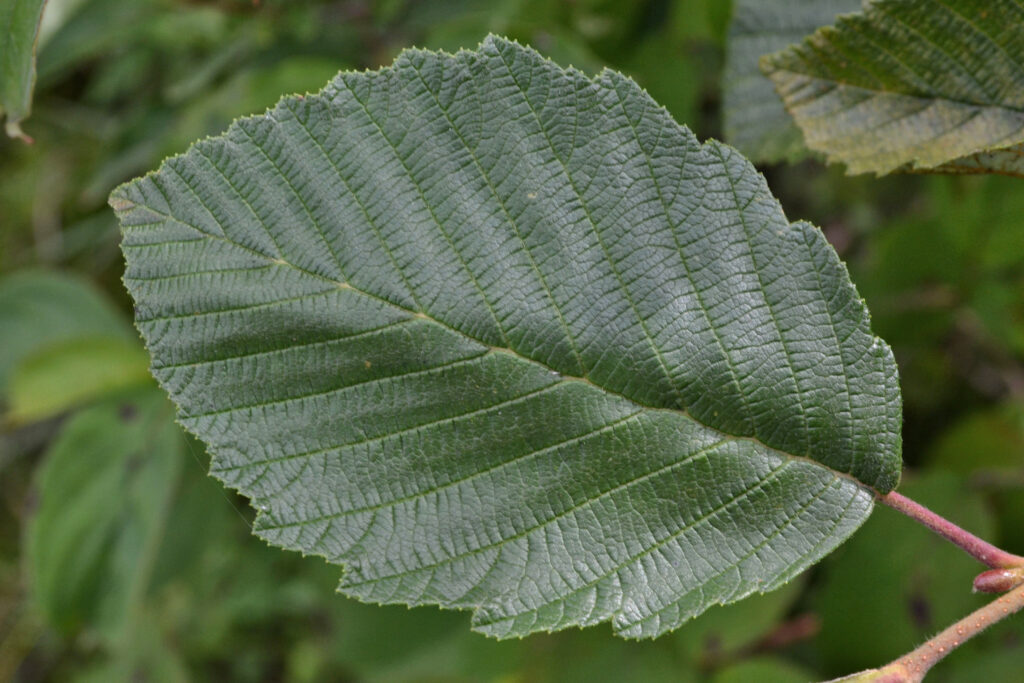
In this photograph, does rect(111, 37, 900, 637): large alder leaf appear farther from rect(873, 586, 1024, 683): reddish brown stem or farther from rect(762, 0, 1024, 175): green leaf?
rect(762, 0, 1024, 175): green leaf

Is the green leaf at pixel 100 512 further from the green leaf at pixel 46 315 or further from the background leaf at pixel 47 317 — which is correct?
the green leaf at pixel 46 315

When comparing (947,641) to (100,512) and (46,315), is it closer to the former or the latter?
(100,512)

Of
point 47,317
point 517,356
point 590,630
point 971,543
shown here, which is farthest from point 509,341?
point 47,317

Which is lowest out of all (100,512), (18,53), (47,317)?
(100,512)

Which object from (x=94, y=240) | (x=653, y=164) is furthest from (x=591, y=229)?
(x=94, y=240)

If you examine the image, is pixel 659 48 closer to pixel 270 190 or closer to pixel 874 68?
pixel 874 68

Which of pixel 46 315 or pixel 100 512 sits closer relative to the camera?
pixel 100 512

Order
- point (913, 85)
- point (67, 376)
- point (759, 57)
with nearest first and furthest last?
point (913, 85), point (759, 57), point (67, 376)
